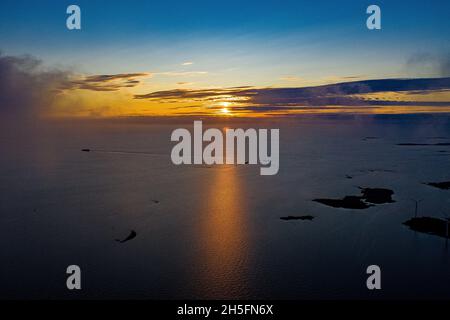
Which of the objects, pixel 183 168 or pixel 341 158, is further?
pixel 341 158

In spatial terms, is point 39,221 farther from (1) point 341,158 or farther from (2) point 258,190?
(1) point 341,158

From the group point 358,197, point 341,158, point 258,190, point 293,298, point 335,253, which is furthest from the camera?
point 341,158

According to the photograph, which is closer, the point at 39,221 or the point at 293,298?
the point at 293,298

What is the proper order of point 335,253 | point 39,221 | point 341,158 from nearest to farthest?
point 335,253, point 39,221, point 341,158
